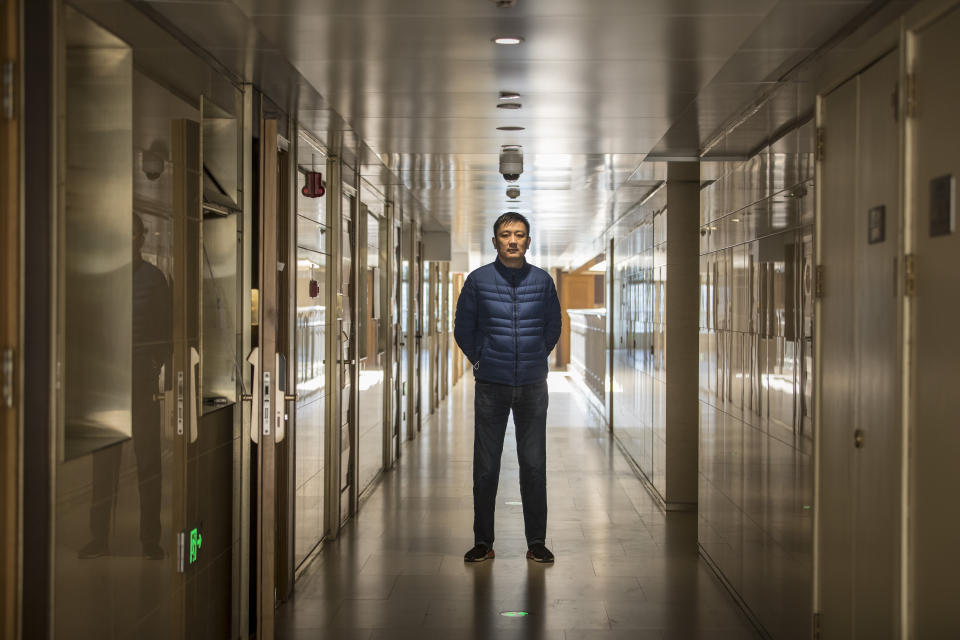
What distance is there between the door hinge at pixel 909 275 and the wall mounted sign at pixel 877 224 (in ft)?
0.72

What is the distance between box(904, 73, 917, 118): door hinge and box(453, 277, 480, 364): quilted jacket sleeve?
3.18 m

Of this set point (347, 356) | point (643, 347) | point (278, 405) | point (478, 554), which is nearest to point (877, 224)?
point (278, 405)

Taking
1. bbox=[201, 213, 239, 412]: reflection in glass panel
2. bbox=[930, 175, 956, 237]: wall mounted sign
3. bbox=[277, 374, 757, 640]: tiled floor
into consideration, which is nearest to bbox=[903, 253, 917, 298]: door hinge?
bbox=[930, 175, 956, 237]: wall mounted sign

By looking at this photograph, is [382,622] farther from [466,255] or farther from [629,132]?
[466,255]

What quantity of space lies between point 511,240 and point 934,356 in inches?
128

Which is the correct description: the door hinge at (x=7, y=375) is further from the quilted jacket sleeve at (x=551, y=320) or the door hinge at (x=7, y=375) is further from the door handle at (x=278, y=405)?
the quilted jacket sleeve at (x=551, y=320)

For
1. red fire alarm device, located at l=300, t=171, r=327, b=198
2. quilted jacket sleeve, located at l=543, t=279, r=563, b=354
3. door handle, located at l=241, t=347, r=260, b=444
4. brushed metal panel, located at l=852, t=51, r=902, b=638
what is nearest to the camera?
brushed metal panel, located at l=852, t=51, r=902, b=638

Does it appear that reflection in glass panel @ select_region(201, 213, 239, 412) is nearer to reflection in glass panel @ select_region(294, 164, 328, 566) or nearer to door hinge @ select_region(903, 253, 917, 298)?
reflection in glass panel @ select_region(294, 164, 328, 566)

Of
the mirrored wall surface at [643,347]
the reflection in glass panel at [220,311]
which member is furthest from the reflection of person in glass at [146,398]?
the mirrored wall surface at [643,347]

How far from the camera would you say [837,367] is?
3393 mm

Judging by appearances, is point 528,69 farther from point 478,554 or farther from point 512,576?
point 478,554

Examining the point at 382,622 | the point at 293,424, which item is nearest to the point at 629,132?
the point at 293,424

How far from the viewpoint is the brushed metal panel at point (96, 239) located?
261 cm

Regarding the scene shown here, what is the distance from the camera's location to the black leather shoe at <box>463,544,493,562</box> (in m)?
5.58
